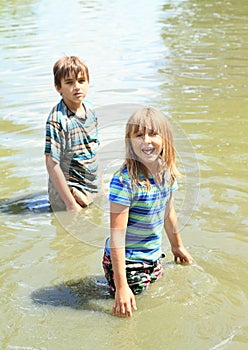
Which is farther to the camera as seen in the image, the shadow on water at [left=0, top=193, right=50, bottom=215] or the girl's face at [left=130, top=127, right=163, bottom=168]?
the shadow on water at [left=0, top=193, right=50, bottom=215]

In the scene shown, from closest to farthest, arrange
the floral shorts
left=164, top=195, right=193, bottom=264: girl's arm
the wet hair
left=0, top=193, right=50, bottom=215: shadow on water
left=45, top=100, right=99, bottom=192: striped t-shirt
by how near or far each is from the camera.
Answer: the floral shorts < left=164, top=195, right=193, bottom=264: girl's arm < the wet hair < left=45, top=100, right=99, bottom=192: striped t-shirt < left=0, top=193, right=50, bottom=215: shadow on water

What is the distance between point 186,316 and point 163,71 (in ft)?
23.1

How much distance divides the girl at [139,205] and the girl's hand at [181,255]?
31 cm

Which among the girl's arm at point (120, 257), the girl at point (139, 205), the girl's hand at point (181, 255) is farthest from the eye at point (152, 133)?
the girl's hand at point (181, 255)

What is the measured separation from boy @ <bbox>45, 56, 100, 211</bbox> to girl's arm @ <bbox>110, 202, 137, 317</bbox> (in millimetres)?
1681

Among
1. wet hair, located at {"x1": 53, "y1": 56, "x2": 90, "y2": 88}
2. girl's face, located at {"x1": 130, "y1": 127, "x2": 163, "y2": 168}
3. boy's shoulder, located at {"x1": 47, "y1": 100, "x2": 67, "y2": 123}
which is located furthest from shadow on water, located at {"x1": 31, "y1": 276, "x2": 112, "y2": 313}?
wet hair, located at {"x1": 53, "y1": 56, "x2": 90, "y2": 88}

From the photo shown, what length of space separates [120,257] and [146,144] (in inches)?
24.5

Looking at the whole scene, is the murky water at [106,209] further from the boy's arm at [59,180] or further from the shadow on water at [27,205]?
the boy's arm at [59,180]

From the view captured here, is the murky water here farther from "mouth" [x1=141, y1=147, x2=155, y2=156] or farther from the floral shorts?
"mouth" [x1=141, y1=147, x2=155, y2=156]

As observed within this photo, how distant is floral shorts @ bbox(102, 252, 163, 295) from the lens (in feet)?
11.7

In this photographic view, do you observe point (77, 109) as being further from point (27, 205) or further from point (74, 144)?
point (27, 205)

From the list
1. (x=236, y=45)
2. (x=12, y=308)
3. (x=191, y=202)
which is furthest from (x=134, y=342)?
(x=236, y=45)

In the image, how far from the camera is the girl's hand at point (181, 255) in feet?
12.9

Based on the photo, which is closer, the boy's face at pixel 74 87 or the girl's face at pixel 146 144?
the girl's face at pixel 146 144
